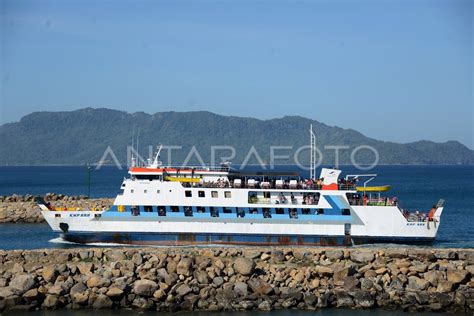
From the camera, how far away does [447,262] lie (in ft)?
105

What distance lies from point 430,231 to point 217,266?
16960mm

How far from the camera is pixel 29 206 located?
206 feet

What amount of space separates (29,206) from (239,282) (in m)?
37.2

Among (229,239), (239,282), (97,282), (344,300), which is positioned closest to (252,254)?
(239,282)

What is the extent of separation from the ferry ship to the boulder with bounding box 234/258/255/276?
12236mm

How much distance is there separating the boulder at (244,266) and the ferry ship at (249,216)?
40.1 ft

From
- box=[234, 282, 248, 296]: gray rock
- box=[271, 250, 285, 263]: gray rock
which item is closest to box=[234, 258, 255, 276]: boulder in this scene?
box=[234, 282, 248, 296]: gray rock

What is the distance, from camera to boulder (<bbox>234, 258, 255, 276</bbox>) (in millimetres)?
30391

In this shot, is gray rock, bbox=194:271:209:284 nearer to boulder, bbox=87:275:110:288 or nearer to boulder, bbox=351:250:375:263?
boulder, bbox=87:275:110:288

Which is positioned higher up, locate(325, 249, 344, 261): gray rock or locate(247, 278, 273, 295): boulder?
locate(325, 249, 344, 261): gray rock

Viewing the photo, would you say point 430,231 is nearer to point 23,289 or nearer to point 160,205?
point 160,205

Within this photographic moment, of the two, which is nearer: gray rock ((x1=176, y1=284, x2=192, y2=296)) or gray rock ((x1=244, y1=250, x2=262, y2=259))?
gray rock ((x1=176, y1=284, x2=192, y2=296))

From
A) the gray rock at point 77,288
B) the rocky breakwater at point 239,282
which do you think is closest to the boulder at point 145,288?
the rocky breakwater at point 239,282

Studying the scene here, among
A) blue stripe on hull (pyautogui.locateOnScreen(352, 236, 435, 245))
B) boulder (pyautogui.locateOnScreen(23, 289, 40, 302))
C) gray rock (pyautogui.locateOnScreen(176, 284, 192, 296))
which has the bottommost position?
boulder (pyautogui.locateOnScreen(23, 289, 40, 302))
